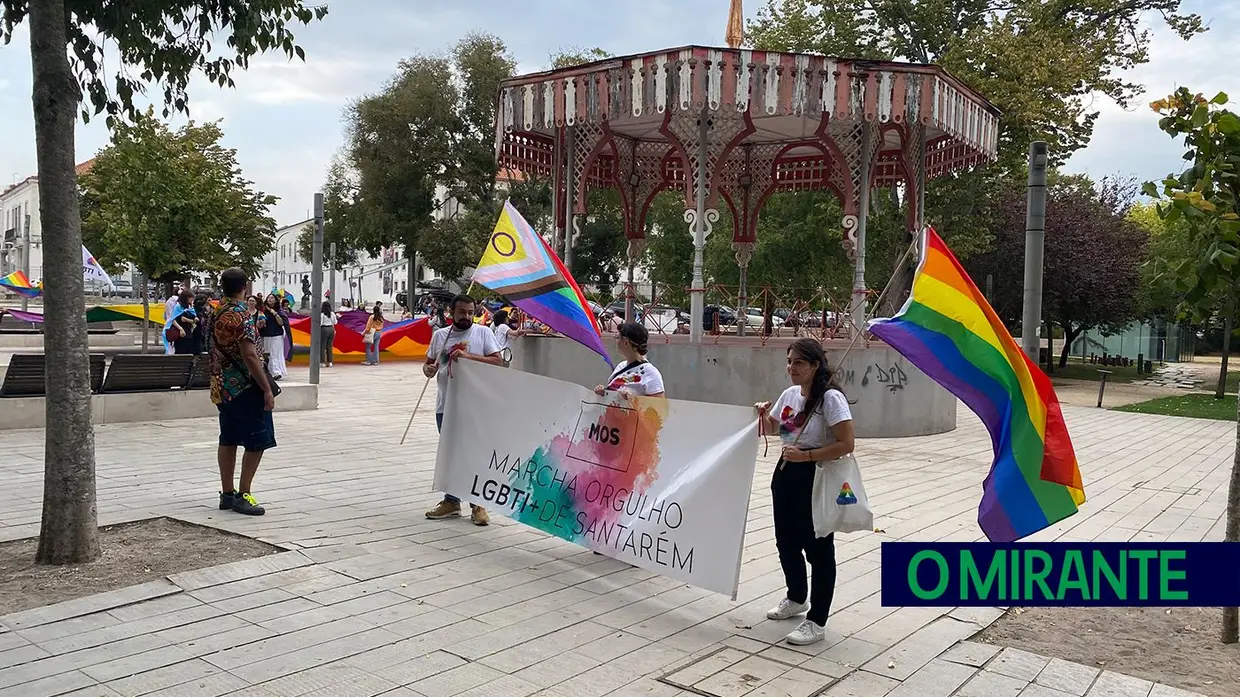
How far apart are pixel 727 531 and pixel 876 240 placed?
22025 mm

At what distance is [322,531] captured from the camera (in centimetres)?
676

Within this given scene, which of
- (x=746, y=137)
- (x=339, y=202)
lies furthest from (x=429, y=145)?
(x=746, y=137)

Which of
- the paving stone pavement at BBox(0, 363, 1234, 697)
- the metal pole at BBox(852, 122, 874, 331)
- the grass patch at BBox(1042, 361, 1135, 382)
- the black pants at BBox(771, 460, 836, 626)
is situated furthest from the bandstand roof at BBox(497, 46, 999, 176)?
the grass patch at BBox(1042, 361, 1135, 382)

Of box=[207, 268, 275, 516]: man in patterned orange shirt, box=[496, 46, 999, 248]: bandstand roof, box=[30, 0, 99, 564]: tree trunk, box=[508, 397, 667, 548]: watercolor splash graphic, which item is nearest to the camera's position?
box=[30, 0, 99, 564]: tree trunk

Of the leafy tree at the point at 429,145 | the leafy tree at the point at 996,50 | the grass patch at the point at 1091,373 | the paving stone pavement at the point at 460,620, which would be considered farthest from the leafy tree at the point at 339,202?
the paving stone pavement at the point at 460,620

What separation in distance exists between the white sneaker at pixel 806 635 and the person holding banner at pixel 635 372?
6.01ft

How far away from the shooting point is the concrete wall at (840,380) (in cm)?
1320

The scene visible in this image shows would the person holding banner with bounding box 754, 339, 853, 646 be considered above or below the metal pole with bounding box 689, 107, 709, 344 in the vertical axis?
below

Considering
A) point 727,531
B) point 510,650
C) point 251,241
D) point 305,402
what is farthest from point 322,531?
point 251,241

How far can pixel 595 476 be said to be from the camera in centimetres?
603

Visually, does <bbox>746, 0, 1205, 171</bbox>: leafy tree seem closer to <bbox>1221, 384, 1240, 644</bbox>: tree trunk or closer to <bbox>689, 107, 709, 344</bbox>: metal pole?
<bbox>689, 107, 709, 344</bbox>: metal pole

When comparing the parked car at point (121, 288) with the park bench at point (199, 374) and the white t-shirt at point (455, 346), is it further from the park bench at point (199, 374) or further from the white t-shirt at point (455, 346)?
the white t-shirt at point (455, 346)

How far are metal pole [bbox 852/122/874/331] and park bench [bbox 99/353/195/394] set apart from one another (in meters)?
9.47

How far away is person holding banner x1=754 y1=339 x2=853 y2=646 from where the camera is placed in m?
4.73
